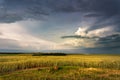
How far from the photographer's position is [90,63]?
54.5m

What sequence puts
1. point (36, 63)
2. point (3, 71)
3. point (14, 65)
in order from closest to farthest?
point (3, 71)
point (14, 65)
point (36, 63)

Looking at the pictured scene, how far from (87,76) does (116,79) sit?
16.2 feet

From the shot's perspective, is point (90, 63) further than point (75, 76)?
Yes

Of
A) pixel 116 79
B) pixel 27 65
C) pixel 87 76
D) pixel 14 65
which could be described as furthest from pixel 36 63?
pixel 116 79

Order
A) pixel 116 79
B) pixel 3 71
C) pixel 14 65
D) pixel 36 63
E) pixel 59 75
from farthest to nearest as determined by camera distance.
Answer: pixel 36 63 < pixel 14 65 < pixel 3 71 < pixel 59 75 < pixel 116 79

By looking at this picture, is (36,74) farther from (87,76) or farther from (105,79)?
(105,79)

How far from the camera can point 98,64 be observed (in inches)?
2114

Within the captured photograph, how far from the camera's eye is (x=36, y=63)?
175 ft

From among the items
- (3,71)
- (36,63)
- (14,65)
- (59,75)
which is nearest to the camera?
(59,75)

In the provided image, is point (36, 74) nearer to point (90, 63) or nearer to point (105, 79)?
point (105, 79)

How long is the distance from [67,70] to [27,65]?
14152mm

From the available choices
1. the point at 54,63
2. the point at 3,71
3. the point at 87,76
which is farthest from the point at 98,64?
the point at 3,71

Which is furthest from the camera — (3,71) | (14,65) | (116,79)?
(14,65)

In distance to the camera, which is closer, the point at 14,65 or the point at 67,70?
the point at 67,70
